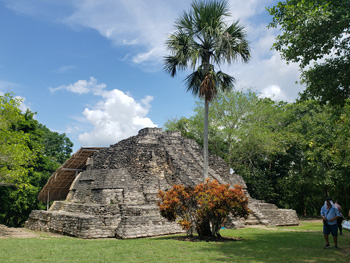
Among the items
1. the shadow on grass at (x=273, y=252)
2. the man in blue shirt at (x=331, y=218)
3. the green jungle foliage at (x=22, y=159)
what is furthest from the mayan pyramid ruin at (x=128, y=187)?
the man in blue shirt at (x=331, y=218)

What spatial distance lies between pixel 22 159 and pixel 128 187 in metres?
5.24

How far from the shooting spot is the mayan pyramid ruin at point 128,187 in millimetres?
13148

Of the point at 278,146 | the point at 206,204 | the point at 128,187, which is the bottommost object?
the point at 206,204

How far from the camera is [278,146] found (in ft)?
80.8

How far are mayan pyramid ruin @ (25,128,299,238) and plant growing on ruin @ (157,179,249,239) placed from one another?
9.64ft

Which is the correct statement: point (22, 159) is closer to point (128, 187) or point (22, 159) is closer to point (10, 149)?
point (10, 149)

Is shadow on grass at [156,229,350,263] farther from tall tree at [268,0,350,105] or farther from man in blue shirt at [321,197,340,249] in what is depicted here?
tall tree at [268,0,350,105]

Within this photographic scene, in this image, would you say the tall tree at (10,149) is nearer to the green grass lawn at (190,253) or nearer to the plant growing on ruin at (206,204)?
the green grass lawn at (190,253)

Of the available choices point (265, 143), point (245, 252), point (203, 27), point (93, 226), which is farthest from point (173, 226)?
point (265, 143)

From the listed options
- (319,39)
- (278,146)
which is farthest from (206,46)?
(278,146)

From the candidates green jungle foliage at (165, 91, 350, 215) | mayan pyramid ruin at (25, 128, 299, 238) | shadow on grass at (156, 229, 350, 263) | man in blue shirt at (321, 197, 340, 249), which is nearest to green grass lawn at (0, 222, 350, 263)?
shadow on grass at (156, 229, 350, 263)

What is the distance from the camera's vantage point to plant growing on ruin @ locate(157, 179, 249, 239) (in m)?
9.62

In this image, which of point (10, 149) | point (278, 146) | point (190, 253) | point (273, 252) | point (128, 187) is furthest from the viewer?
point (278, 146)

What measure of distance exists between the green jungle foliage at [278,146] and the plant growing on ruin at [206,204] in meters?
13.7
